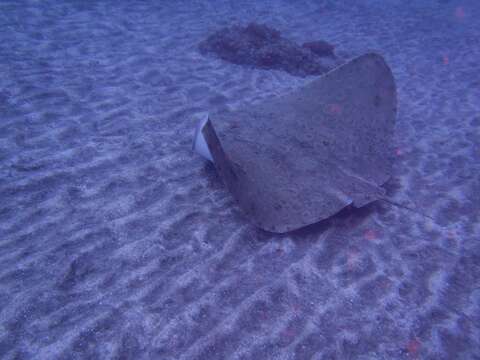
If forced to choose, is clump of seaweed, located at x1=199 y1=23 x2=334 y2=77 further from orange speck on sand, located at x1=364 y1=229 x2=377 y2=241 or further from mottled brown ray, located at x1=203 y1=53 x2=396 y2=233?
orange speck on sand, located at x1=364 y1=229 x2=377 y2=241

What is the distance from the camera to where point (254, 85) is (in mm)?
6883

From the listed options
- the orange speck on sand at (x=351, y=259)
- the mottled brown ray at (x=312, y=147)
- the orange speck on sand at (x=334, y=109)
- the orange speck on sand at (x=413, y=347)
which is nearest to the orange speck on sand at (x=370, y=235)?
the orange speck on sand at (x=351, y=259)

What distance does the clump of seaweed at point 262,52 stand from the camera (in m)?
7.89

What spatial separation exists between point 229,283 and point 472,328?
2139 mm

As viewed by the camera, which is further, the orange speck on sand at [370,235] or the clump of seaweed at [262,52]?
the clump of seaweed at [262,52]

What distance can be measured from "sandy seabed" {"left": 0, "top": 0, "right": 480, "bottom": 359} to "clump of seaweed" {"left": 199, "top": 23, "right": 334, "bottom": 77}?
1.52 meters

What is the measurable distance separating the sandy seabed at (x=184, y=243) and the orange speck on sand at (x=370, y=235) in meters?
0.02

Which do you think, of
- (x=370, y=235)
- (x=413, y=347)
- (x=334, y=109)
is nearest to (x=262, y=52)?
(x=334, y=109)

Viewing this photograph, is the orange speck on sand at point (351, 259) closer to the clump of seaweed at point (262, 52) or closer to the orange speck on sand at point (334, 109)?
the orange speck on sand at point (334, 109)

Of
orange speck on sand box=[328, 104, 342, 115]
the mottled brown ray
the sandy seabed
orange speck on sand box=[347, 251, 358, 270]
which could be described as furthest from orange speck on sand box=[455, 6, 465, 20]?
orange speck on sand box=[347, 251, 358, 270]

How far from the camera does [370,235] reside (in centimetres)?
376

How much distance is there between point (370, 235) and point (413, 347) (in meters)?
1.25

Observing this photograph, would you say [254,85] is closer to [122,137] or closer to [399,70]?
[122,137]

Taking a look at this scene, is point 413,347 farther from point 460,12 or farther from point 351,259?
point 460,12
